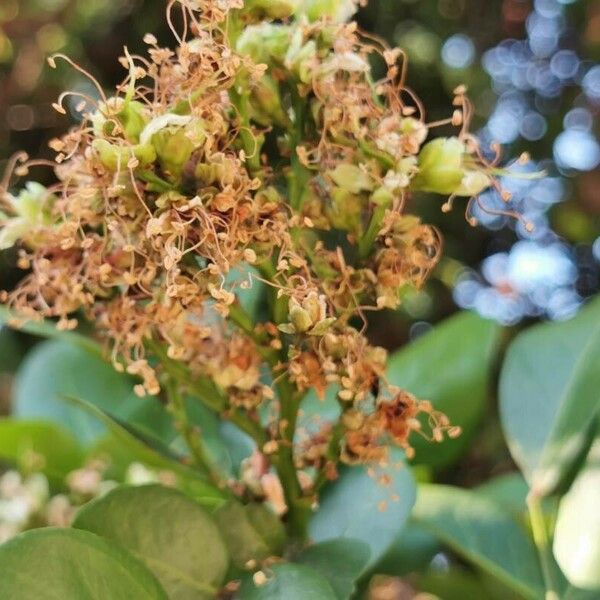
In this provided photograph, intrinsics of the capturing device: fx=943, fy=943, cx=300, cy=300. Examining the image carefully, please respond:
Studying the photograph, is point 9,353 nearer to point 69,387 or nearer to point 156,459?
point 69,387

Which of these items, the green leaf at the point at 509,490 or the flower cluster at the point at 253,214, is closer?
the flower cluster at the point at 253,214

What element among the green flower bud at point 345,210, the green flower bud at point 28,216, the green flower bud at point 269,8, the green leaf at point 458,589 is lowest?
the green leaf at point 458,589

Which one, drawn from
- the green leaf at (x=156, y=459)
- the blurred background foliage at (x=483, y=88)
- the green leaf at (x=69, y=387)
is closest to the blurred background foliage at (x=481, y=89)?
the blurred background foliage at (x=483, y=88)

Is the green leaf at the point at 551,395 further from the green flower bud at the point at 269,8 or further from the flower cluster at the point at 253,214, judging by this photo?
the green flower bud at the point at 269,8

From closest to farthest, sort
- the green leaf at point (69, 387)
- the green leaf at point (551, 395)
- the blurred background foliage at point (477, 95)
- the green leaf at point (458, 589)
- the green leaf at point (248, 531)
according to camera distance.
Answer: the green leaf at point (248, 531) → the green leaf at point (551, 395) → the green leaf at point (458, 589) → the green leaf at point (69, 387) → the blurred background foliage at point (477, 95)

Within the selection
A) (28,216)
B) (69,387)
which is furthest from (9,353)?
(28,216)

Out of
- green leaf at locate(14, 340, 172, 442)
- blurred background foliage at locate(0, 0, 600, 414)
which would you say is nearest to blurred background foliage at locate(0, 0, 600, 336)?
blurred background foliage at locate(0, 0, 600, 414)

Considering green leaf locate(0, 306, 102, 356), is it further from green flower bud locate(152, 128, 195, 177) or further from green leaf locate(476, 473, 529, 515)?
green leaf locate(476, 473, 529, 515)
